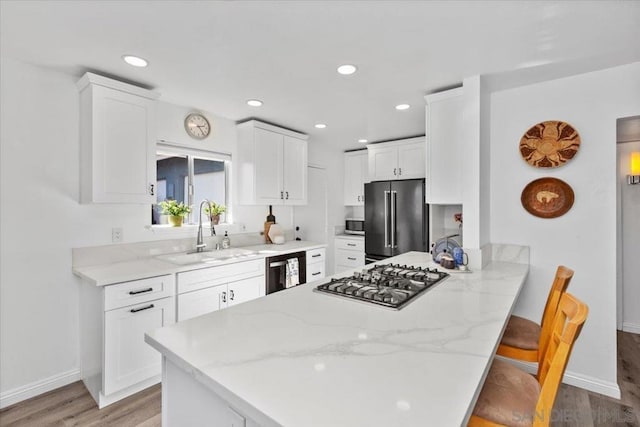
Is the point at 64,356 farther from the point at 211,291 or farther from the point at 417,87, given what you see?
the point at 417,87

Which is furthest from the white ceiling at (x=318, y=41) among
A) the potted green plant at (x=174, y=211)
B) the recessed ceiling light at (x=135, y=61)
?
the potted green plant at (x=174, y=211)

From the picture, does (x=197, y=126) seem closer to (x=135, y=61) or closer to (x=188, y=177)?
(x=188, y=177)

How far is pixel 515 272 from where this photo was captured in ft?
6.98

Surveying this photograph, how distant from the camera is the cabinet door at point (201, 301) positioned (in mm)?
2375

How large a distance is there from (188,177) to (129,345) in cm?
164

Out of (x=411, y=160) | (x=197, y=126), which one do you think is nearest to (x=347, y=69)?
(x=197, y=126)

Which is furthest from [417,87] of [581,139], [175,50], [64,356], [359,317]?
[64,356]

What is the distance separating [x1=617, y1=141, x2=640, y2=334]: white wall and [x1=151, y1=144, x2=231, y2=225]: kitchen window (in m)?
4.21

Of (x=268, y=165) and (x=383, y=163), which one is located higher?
(x=383, y=163)

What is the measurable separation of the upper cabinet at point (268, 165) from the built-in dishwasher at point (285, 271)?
2.24 ft

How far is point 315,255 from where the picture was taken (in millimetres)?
3695

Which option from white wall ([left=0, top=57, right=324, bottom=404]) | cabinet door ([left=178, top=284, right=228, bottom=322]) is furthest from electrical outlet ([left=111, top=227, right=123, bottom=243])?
cabinet door ([left=178, top=284, right=228, bottom=322])

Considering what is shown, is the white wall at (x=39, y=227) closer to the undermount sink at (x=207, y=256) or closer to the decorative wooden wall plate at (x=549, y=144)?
the undermount sink at (x=207, y=256)

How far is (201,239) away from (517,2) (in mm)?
2902
